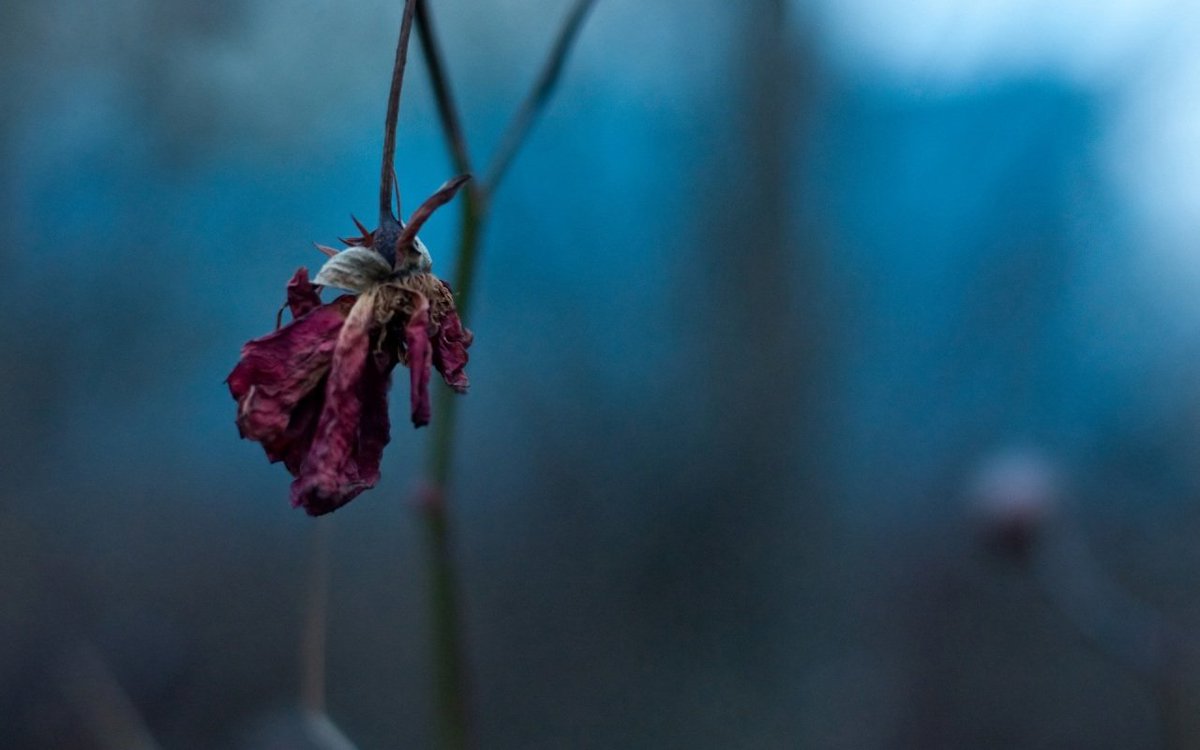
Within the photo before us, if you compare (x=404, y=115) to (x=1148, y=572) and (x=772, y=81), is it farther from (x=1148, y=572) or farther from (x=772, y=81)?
(x=1148, y=572)

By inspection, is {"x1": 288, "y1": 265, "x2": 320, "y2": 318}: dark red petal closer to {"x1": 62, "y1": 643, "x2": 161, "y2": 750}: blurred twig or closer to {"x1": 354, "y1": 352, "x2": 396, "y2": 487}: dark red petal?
{"x1": 354, "y1": 352, "x2": 396, "y2": 487}: dark red petal

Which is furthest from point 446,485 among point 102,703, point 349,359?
point 102,703

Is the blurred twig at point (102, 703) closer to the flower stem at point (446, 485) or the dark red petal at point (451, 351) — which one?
the flower stem at point (446, 485)

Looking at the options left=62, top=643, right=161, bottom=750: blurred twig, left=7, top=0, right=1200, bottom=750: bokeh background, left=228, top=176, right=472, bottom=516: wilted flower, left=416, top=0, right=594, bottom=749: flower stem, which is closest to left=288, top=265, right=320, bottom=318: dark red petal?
left=228, top=176, right=472, bottom=516: wilted flower

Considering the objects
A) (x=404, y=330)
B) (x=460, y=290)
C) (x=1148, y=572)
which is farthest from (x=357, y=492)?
(x=1148, y=572)

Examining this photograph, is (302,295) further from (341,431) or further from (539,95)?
(539,95)

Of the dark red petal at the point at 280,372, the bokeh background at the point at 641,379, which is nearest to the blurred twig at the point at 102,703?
the bokeh background at the point at 641,379
